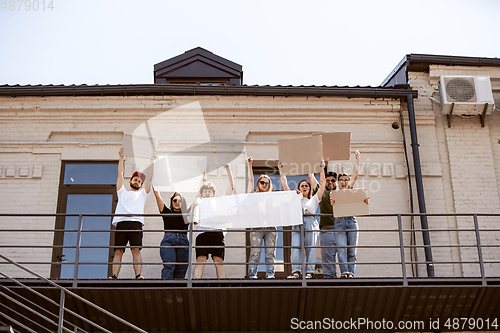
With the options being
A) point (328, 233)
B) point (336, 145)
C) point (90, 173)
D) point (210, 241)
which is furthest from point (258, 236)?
point (90, 173)

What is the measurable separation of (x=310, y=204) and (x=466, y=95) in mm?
4200

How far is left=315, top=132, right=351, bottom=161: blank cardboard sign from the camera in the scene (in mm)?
9258

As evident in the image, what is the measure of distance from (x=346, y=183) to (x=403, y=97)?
314 centimetres

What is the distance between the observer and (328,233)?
905cm

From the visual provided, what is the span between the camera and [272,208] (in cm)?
891

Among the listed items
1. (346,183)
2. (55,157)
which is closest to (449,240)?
(346,183)

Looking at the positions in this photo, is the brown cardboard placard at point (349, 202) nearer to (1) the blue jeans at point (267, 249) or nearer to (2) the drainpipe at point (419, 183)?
(1) the blue jeans at point (267, 249)

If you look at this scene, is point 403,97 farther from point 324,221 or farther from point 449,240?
point 324,221

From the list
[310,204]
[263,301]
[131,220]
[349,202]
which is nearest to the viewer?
[349,202]

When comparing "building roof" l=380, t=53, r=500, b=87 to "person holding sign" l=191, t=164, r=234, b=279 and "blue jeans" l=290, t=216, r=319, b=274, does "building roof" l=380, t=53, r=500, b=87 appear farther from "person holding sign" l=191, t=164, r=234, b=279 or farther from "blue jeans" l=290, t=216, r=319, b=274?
"person holding sign" l=191, t=164, r=234, b=279

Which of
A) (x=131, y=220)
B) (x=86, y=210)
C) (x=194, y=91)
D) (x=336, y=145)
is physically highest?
(x=194, y=91)

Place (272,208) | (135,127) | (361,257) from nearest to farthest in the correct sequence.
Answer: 1. (272,208)
2. (361,257)
3. (135,127)

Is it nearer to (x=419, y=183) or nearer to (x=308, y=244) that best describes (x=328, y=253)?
(x=308, y=244)

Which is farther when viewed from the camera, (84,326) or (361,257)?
(361,257)
